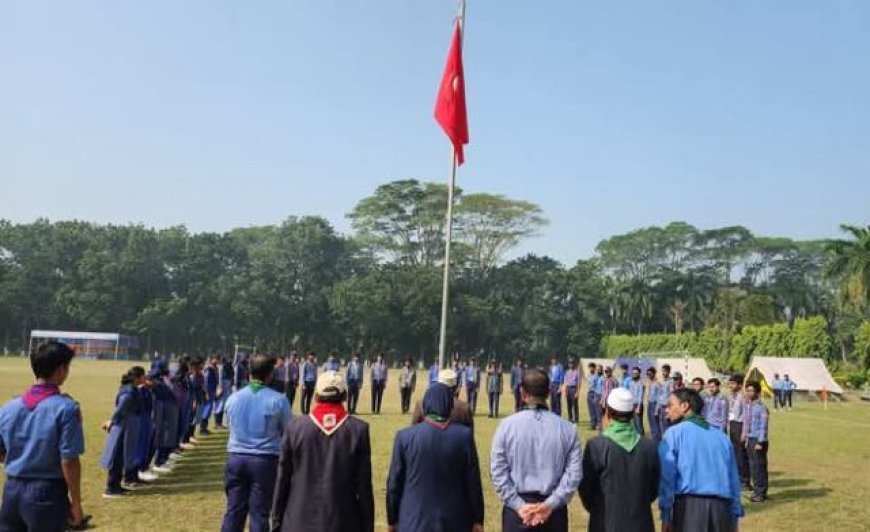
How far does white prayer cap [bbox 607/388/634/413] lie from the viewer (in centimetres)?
466

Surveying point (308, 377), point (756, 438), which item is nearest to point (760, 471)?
point (756, 438)

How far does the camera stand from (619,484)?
4531 mm

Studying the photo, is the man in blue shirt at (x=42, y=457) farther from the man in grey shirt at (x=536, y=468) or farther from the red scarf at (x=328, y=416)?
the man in grey shirt at (x=536, y=468)

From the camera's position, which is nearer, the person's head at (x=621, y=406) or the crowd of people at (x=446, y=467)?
the crowd of people at (x=446, y=467)

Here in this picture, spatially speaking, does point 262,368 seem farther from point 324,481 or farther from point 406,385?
point 406,385

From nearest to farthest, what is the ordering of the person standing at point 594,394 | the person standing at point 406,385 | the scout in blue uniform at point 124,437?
the scout in blue uniform at point 124,437 < the person standing at point 594,394 < the person standing at point 406,385

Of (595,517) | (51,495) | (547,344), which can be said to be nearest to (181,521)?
(51,495)

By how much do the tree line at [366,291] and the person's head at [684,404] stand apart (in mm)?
54213

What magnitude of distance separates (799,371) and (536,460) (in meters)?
33.5

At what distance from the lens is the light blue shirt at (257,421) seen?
563 cm

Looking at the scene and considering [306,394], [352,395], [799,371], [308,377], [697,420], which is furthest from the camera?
[799,371]

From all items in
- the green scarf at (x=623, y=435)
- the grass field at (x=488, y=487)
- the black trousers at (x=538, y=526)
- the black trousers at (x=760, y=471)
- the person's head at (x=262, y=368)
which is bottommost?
the grass field at (x=488, y=487)

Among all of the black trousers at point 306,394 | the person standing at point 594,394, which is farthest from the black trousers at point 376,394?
the person standing at point 594,394

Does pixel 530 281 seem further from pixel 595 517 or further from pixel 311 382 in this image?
pixel 595 517
